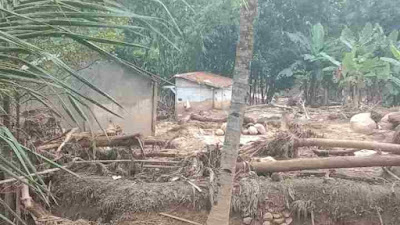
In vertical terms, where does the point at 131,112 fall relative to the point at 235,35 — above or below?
below

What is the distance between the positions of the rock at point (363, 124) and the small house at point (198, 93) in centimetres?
492

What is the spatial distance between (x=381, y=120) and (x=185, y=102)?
20.3 ft

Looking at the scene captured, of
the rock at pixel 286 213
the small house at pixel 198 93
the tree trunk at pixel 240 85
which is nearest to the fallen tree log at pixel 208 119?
the small house at pixel 198 93

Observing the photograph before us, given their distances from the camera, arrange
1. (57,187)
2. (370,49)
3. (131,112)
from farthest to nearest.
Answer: (370,49)
(131,112)
(57,187)

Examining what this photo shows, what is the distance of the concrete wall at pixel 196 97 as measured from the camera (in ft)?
50.5

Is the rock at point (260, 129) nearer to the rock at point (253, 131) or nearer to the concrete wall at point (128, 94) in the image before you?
the rock at point (253, 131)

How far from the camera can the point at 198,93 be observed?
1556 cm

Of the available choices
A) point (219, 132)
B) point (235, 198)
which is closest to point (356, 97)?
point (219, 132)

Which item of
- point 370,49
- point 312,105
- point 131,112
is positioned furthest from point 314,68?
point 131,112

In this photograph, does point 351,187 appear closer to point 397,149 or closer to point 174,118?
point 397,149

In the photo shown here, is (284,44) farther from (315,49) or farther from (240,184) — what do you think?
(240,184)

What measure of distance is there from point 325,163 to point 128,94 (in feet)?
20.6

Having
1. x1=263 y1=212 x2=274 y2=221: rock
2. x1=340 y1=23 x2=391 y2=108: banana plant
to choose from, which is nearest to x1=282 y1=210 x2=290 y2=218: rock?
x1=263 y1=212 x2=274 y2=221: rock

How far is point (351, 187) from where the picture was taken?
5734 millimetres
